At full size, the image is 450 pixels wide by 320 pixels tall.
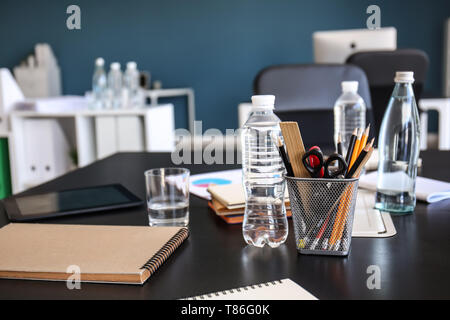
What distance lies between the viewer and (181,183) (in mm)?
772

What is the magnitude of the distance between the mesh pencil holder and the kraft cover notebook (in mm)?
175

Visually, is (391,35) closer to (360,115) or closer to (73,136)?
(360,115)

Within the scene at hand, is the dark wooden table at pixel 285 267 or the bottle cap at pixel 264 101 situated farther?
the bottle cap at pixel 264 101

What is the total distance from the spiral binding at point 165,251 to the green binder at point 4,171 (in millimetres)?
2602

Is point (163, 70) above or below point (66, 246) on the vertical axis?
above

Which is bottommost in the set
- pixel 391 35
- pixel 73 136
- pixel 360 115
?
pixel 73 136

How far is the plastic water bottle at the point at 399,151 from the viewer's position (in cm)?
82

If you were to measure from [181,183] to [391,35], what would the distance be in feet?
8.57

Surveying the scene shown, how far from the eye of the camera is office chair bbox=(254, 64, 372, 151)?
1632mm

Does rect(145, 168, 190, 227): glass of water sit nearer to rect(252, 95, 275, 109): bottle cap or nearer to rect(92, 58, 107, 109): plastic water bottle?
rect(252, 95, 275, 109): bottle cap

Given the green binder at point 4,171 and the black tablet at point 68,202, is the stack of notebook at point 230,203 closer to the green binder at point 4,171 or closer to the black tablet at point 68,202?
the black tablet at point 68,202

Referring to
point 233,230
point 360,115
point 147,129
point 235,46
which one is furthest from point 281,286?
point 235,46

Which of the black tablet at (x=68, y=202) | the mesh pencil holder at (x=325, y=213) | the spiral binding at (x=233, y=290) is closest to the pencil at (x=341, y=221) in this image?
the mesh pencil holder at (x=325, y=213)
